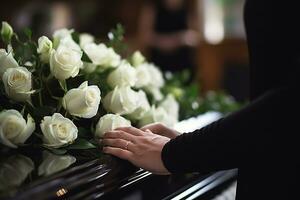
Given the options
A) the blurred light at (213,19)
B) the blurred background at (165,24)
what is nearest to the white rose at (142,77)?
the blurred background at (165,24)

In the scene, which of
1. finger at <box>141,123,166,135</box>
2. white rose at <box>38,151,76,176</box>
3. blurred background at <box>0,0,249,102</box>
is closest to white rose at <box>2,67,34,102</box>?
white rose at <box>38,151,76,176</box>

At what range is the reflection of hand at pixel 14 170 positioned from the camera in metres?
0.65

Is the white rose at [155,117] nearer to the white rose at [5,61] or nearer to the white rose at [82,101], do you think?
the white rose at [82,101]

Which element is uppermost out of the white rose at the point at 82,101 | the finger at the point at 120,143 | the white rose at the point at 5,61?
the white rose at the point at 5,61

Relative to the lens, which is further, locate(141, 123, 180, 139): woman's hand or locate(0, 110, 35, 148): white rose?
locate(141, 123, 180, 139): woman's hand

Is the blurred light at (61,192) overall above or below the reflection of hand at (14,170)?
below

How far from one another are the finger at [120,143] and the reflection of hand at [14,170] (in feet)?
0.48

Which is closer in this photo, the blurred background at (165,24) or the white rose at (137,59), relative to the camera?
the white rose at (137,59)

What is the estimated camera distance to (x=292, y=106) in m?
0.68

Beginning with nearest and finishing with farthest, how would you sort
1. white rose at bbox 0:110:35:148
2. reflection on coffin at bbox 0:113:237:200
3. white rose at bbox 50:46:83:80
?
1. reflection on coffin at bbox 0:113:237:200
2. white rose at bbox 0:110:35:148
3. white rose at bbox 50:46:83:80

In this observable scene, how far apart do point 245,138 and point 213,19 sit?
4.68 metres

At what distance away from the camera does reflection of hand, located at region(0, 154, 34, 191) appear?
2.13 ft

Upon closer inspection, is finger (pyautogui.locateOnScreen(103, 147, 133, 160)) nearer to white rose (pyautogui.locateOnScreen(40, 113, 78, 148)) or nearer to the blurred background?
white rose (pyautogui.locateOnScreen(40, 113, 78, 148))

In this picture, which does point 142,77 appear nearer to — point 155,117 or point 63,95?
point 155,117
